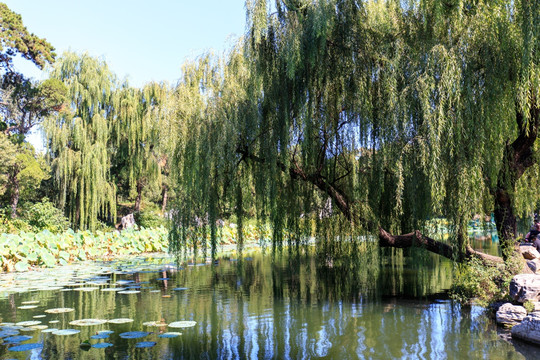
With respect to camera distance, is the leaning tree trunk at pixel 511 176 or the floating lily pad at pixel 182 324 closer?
the floating lily pad at pixel 182 324

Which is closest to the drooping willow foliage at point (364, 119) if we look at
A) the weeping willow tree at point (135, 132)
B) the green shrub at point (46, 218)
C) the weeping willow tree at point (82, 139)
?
the weeping willow tree at point (82, 139)

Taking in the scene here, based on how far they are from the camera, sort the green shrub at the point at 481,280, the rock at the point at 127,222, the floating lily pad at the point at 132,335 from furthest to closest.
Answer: the rock at the point at 127,222 < the green shrub at the point at 481,280 < the floating lily pad at the point at 132,335

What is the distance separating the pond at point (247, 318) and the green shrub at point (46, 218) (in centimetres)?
537

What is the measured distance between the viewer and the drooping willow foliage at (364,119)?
15.9 feet

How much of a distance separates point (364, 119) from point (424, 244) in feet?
5.72

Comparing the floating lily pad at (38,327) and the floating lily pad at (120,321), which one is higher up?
the floating lily pad at (38,327)

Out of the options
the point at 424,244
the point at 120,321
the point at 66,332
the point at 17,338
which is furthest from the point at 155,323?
the point at 424,244

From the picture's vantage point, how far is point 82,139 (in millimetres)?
13875

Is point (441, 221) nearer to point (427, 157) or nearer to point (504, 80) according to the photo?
point (427, 157)

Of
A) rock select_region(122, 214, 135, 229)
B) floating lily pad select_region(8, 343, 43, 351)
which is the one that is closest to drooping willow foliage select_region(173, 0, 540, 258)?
floating lily pad select_region(8, 343, 43, 351)

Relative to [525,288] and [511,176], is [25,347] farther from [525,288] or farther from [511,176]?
[511,176]

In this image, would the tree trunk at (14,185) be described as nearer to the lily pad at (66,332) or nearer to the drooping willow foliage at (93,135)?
the drooping willow foliage at (93,135)

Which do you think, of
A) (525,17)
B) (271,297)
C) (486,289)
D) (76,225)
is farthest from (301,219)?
(76,225)

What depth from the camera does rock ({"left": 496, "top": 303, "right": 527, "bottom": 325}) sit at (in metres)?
4.61
